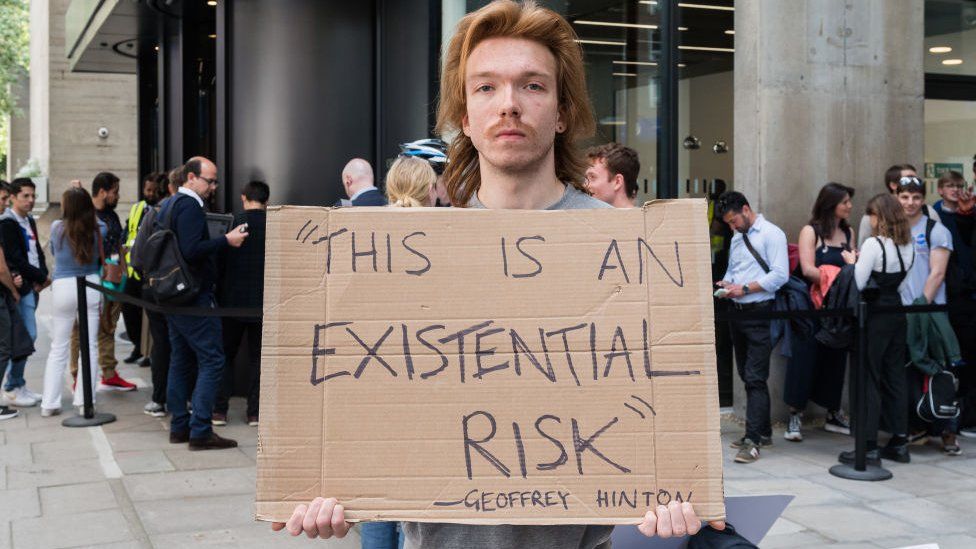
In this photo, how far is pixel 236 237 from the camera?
8.03 meters

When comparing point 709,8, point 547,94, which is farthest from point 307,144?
point 547,94

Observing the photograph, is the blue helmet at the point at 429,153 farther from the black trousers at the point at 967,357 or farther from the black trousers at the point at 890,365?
the black trousers at the point at 967,357

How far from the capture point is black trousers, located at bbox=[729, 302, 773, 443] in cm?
763

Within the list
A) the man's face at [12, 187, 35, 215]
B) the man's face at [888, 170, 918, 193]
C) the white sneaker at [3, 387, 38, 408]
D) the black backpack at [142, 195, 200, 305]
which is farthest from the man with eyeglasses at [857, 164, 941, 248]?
the white sneaker at [3, 387, 38, 408]

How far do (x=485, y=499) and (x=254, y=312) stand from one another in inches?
208

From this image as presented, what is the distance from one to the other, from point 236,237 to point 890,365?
→ 15.3 ft

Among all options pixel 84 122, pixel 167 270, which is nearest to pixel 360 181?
pixel 167 270

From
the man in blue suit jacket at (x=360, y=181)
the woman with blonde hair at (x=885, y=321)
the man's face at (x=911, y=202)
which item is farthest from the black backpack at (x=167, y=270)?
the man's face at (x=911, y=202)

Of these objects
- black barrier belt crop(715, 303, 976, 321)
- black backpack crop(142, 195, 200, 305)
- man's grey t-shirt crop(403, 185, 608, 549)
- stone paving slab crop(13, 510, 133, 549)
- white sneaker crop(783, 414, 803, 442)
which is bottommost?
stone paving slab crop(13, 510, 133, 549)

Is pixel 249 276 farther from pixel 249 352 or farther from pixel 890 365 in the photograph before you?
pixel 890 365

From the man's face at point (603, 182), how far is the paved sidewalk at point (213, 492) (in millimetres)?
1958

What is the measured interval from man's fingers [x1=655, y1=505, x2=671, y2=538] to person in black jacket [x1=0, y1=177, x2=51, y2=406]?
335 inches

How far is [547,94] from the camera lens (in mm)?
2219

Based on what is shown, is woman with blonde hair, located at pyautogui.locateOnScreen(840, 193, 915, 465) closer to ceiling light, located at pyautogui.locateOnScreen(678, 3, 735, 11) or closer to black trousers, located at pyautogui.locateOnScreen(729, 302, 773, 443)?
black trousers, located at pyautogui.locateOnScreen(729, 302, 773, 443)
